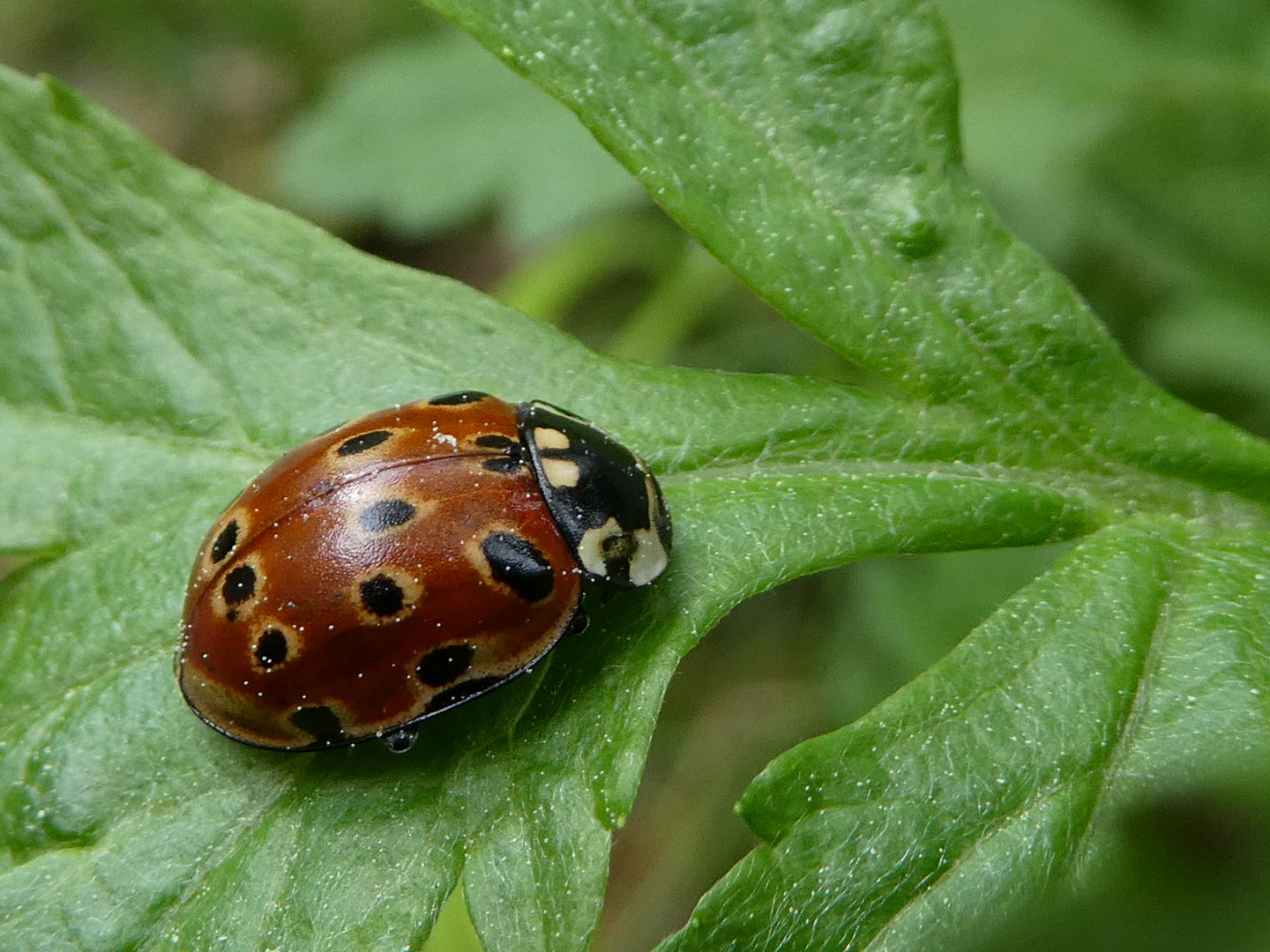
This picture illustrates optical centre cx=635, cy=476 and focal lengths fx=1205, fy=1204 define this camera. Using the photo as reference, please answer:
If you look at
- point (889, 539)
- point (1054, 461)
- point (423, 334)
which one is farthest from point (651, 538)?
point (1054, 461)

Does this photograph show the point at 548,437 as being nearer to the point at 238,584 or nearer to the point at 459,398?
the point at 459,398

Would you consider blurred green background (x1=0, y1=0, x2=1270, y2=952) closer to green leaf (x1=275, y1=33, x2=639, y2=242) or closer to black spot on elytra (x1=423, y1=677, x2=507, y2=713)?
green leaf (x1=275, y1=33, x2=639, y2=242)

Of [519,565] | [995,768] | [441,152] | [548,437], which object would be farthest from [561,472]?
[441,152]

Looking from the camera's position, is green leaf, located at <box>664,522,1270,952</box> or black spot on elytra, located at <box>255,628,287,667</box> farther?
black spot on elytra, located at <box>255,628,287,667</box>

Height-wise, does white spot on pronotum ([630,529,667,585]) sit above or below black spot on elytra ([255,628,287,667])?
above

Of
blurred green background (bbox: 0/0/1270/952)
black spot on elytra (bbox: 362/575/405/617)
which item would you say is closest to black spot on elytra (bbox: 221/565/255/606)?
black spot on elytra (bbox: 362/575/405/617)
